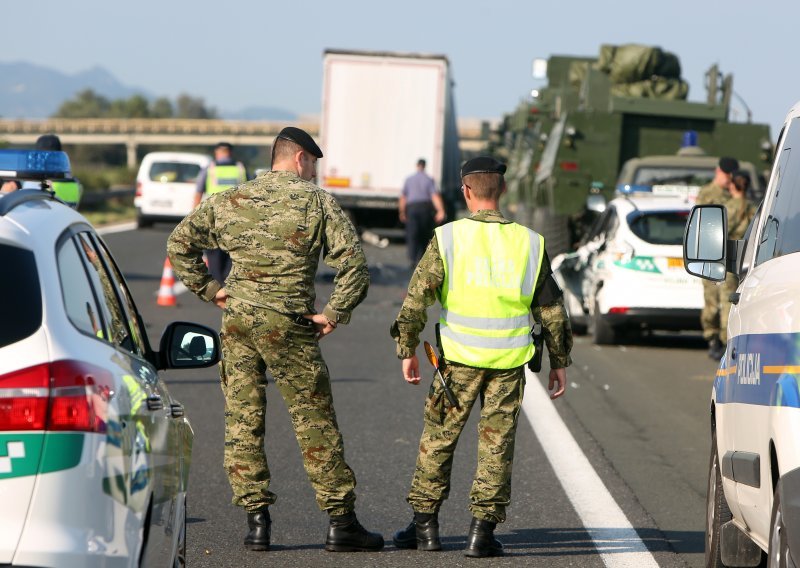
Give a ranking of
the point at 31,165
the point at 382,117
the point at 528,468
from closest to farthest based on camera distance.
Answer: the point at 31,165 < the point at 528,468 < the point at 382,117

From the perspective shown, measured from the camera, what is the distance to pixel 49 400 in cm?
346

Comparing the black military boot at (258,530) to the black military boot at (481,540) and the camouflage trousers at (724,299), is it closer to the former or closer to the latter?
the black military boot at (481,540)

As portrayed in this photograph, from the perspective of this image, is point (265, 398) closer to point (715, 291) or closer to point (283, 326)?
point (283, 326)

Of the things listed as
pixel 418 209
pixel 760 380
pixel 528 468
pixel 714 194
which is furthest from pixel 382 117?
pixel 760 380

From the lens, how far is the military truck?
22.4 meters

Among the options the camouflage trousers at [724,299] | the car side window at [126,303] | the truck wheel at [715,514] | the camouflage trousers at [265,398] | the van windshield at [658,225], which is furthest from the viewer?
the van windshield at [658,225]

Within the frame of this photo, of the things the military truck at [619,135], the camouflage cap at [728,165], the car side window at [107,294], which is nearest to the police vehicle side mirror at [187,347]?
the car side window at [107,294]

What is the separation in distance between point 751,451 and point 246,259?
250 cm

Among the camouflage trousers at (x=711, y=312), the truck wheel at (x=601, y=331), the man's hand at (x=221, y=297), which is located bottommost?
the truck wheel at (x=601, y=331)

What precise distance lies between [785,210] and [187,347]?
6.60ft

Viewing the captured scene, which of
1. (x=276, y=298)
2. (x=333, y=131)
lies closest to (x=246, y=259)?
(x=276, y=298)

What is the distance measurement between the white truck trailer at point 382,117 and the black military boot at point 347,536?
23.2 meters

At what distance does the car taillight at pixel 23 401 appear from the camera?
344 cm

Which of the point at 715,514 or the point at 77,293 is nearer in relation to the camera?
the point at 77,293
